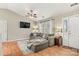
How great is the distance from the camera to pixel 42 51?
2.02 metres

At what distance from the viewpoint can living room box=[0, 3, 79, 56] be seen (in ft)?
6.47

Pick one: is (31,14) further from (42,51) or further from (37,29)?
(42,51)

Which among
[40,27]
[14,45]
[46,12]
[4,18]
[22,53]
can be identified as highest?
[46,12]

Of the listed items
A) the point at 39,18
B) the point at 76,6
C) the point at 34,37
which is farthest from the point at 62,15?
the point at 34,37

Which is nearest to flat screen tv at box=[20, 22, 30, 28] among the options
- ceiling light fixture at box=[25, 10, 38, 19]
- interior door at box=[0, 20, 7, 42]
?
ceiling light fixture at box=[25, 10, 38, 19]

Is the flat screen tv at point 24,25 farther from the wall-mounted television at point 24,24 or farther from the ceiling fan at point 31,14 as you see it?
the ceiling fan at point 31,14

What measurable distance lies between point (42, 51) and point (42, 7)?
0.90 m

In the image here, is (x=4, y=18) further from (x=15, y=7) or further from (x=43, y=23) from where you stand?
(x=43, y=23)

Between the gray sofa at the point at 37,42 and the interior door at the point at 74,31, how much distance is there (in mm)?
521

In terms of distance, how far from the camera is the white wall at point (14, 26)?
197 centimetres

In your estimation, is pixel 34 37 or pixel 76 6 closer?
pixel 76 6

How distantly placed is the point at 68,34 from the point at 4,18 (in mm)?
1346

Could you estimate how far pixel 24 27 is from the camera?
2.09 m

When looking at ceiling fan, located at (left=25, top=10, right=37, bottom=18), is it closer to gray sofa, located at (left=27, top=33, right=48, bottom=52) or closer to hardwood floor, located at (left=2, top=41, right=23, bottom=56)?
gray sofa, located at (left=27, top=33, right=48, bottom=52)
